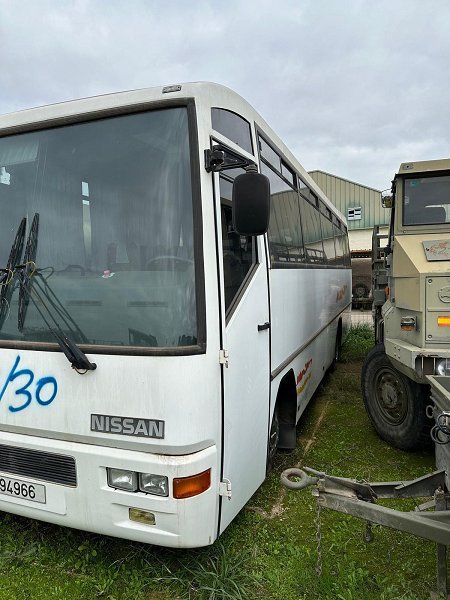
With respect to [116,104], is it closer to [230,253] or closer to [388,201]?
[230,253]

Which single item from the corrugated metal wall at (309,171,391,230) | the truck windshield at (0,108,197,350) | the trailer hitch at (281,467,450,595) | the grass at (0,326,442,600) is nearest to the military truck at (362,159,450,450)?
the trailer hitch at (281,467,450,595)

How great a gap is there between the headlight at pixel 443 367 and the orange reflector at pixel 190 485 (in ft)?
7.74

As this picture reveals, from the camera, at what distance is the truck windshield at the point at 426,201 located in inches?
186

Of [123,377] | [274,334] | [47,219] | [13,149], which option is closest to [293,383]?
[274,334]

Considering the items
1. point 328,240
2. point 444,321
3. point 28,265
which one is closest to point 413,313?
point 444,321

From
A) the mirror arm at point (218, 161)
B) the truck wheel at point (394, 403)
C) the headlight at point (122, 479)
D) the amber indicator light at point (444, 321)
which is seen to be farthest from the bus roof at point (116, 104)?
the truck wheel at point (394, 403)

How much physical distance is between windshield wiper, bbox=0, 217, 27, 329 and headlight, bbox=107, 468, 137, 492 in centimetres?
110

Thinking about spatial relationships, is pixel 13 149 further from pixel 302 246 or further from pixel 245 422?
pixel 302 246

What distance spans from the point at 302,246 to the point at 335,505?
3202 millimetres

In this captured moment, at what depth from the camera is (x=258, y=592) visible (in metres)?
2.61

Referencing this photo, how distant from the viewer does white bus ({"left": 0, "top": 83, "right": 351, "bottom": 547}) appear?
236cm

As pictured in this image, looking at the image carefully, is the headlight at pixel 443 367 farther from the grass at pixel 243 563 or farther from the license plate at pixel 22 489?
the license plate at pixel 22 489

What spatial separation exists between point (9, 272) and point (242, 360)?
148 cm

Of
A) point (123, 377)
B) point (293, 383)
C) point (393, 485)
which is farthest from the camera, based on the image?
point (293, 383)
